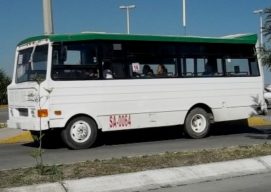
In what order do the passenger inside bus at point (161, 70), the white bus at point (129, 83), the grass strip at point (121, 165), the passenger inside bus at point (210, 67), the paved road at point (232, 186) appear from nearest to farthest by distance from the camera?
the paved road at point (232, 186)
the grass strip at point (121, 165)
the white bus at point (129, 83)
the passenger inside bus at point (161, 70)
the passenger inside bus at point (210, 67)

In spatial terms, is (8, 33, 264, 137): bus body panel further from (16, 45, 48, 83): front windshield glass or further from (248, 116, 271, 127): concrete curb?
(248, 116, 271, 127): concrete curb

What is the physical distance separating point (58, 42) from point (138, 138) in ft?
13.4

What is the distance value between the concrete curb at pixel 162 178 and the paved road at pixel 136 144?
2.44 metres

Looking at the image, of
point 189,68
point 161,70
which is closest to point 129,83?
point 161,70

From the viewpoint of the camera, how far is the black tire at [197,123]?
50.0 ft

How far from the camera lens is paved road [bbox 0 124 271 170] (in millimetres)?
11948

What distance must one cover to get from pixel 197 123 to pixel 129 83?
7.86 feet

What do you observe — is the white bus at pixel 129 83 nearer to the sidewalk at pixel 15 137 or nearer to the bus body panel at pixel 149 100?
the bus body panel at pixel 149 100

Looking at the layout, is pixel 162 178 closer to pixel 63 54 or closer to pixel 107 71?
pixel 63 54

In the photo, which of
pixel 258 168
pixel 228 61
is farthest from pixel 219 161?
pixel 228 61

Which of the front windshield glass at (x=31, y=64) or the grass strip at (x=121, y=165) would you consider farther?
the front windshield glass at (x=31, y=64)

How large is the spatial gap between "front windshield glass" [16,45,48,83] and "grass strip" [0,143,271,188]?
344 centimetres

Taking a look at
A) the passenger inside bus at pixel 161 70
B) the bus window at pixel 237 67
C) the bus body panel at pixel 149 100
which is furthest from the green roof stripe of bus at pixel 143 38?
the bus body panel at pixel 149 100

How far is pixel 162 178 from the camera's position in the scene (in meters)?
9.18
